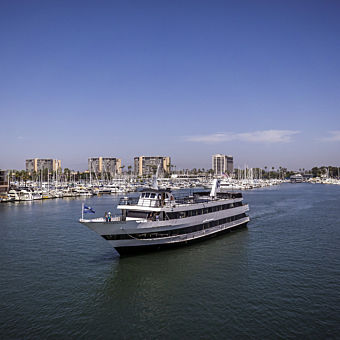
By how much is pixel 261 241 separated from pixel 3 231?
124 feet

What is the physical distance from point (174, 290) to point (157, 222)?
865 cm

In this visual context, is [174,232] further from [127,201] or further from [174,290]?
[174,290]

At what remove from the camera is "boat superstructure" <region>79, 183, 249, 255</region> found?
28.4 m

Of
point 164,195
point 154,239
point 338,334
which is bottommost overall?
point 338,334

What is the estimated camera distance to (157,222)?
1196 inches

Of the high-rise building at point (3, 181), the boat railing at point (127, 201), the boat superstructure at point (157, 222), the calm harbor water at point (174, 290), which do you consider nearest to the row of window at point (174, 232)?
the boat superstructure at point (157, 222)

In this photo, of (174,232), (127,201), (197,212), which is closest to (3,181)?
(127,201)

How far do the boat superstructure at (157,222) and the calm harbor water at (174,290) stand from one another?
53.0 inches

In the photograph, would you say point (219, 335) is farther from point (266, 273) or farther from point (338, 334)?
point (266, 273)

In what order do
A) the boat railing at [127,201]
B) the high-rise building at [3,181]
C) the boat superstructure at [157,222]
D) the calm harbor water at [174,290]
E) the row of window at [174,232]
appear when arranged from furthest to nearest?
the high-rise building at [3,181], the boat railing at [127,201], the row of window at [174,232], the boat superstructure at [157,222], the calm harbor water at [174,290]

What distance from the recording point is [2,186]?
109062 millimetres

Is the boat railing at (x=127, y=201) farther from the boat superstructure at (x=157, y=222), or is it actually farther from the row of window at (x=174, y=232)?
the row of window at (x=174, y=232)

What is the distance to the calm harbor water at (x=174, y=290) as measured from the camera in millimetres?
17531

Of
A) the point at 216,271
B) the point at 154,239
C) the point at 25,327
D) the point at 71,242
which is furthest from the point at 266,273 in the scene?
the point at 71,242
